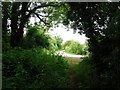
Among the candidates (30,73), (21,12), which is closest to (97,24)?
(30,73)

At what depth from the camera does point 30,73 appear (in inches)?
484

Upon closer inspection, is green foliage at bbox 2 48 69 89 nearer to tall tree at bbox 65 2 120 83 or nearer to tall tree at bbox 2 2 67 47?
tall tree at bbox 65 2 120 83

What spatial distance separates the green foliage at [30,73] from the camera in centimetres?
1023

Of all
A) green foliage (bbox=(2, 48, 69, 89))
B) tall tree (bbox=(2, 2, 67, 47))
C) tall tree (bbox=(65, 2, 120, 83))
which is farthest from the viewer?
tall tree (bbox=(2, 2, 67, 47))

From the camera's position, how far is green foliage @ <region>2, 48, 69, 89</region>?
1023 centimetres

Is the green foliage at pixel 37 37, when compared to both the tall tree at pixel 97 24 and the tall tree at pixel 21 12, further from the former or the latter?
the tall tree at pixel 97 24

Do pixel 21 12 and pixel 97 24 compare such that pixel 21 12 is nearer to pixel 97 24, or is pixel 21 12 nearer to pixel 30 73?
pixel 30 73

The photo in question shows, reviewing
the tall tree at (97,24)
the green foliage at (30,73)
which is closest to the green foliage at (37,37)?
the green foliage at (30,73)

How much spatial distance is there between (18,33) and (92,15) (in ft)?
37.7

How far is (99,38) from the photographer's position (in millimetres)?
10516

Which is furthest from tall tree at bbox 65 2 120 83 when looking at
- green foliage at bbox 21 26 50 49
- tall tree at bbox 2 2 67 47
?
green foliage at bbox 21 26 50 49

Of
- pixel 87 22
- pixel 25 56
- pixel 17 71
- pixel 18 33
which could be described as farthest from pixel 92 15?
pixel 18 33

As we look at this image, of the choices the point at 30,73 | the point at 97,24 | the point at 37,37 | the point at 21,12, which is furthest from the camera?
the point at 37,37

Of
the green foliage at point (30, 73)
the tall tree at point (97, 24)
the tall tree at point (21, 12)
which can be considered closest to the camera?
the tall tree at point (97, 24)
